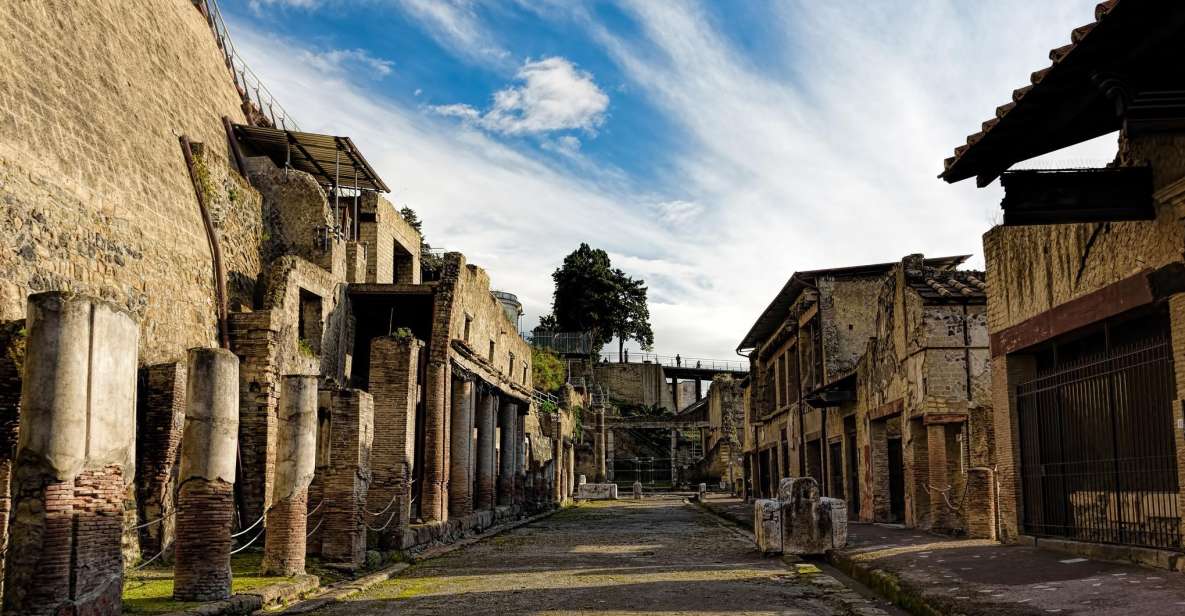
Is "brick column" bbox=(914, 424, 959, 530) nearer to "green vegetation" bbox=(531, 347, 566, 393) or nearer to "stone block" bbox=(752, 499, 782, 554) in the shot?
"stone block" bbox=(752, 499, 782, 554)

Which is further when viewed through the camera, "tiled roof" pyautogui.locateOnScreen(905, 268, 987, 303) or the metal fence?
the metal fence

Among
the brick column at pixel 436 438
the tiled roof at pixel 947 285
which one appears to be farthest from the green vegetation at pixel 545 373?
the tiled roof at pixel 947 285

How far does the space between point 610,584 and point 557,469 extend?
2783cm

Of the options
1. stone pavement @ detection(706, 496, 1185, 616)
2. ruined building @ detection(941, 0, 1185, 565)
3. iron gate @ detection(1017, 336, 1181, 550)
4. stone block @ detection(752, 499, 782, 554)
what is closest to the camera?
stone pavement @ detection(706, 496, 1185, 616)

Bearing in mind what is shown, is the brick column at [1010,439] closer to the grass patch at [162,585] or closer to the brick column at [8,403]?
the grass patch at [162,585]

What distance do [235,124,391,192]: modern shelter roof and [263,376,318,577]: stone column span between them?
37.2ft

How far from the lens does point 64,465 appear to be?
7066 millimetres

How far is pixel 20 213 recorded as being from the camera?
1104cm

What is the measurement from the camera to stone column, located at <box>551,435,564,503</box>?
122ft

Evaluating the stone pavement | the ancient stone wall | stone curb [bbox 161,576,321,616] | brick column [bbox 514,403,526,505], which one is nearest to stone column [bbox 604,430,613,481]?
brick column [bbox 514,403,526,505]

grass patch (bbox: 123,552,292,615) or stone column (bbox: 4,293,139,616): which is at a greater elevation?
stone column (bbox: 4,293,139,616)

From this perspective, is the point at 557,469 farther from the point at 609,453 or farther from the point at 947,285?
the point at 947,285

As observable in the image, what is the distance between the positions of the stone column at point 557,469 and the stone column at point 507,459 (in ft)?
28.4

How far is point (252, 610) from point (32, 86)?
6963 millimetres
